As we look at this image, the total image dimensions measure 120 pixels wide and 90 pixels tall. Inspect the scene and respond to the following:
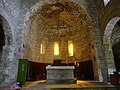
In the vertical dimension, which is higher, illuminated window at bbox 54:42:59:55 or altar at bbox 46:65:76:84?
illuminated window at bbox 54:42:59:55

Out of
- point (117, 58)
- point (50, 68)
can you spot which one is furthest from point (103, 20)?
point (50, 68)

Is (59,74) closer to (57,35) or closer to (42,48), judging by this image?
(42,48)

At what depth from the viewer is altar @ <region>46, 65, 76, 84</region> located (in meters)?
6.81

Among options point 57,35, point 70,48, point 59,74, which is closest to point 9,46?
point 59,74

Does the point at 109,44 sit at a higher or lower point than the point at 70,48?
lower

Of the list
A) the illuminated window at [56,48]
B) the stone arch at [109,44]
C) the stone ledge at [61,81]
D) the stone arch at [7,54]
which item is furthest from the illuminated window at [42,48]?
the stone arch at [109,44]

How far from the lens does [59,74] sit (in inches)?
276

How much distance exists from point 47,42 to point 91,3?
6428mm

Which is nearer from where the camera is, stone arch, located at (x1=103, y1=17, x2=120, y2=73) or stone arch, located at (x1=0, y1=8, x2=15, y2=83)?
stone arch, located at (x1=0, y1=8, x2=15, y2=83)

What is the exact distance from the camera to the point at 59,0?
918cm

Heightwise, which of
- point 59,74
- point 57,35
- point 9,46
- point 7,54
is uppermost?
point 57,35

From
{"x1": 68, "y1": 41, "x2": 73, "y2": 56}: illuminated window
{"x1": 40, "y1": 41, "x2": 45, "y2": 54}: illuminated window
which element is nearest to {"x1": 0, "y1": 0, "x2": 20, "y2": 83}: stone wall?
{"x1": 40, "y1": 41, "x2": 45, "y2": 54}: illuminated window

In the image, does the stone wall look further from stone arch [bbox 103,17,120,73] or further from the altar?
stone arch [bbox 103,17,120,73]

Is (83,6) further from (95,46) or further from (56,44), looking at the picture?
(56,44)
